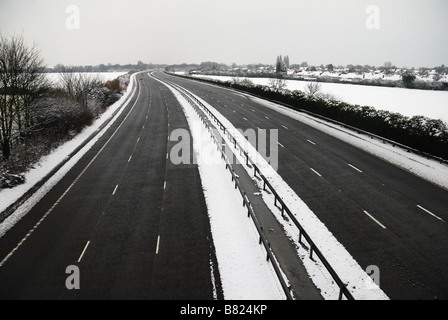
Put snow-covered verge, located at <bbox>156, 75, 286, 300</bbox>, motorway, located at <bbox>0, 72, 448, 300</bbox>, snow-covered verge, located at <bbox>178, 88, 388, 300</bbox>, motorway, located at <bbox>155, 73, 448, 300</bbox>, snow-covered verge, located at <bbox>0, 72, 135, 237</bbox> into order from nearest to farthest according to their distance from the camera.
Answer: snow-covered verge, located at <bbox>178, 88, 388, 300</bbox>
snow-covered verge, located at <bbox>156, 75, 286, 300</bbox>
motorway, located at <bbox>0, 72, 448, 300</bbox>
motorway, located at <bbox>155, 73, 448, 300</bbox>
snow-covered verge, located at <bbox>0, 72, 135, 237</bbox>

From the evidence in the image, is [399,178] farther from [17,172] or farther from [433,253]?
[17,172]

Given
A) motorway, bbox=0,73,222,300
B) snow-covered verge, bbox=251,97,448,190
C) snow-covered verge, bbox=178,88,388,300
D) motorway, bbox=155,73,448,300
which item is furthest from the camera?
snow-covered verge, bbox=251,97,448,190

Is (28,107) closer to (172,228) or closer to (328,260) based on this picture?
(172,228)

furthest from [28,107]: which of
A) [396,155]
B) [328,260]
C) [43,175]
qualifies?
[396,155]

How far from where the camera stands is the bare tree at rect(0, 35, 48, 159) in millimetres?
20344

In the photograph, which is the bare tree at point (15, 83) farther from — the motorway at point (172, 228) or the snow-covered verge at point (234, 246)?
the snow-covered verge at point (234, 246)

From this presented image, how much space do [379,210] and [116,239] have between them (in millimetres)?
12432

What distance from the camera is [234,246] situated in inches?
444

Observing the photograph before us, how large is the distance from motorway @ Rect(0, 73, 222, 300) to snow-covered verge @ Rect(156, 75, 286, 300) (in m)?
0.41

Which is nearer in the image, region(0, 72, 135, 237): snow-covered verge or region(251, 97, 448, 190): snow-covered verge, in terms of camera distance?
region(0, 72, 135, 237): snow-covered verge

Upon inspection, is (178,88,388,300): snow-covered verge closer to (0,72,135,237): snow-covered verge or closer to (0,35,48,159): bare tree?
(0,72,135,237): snow-covered verge

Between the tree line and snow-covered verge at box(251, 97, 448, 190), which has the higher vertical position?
the tree line

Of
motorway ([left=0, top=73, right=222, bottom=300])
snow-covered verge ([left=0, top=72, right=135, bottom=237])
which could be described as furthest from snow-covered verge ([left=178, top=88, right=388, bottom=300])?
snow-covered verge ([left=0, top=72, right=135, bottom=237])

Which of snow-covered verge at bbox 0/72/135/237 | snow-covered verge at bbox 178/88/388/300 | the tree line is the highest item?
the tree line
